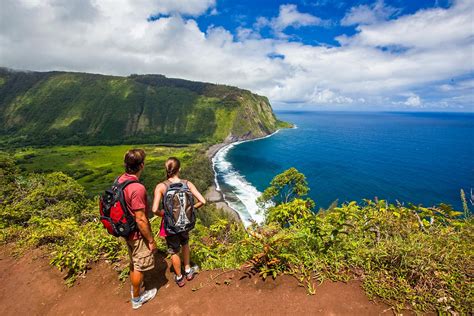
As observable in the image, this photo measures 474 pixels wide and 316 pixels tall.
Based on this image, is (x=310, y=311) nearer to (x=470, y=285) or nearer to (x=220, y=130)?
(x=470, y=285)

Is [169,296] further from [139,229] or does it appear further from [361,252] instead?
[361,252]

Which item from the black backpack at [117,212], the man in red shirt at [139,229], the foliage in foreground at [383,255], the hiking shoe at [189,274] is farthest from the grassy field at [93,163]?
the foliage in foreground at [383,255]

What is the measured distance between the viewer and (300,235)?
543cm

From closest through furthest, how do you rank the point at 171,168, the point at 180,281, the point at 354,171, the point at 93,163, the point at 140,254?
the point at 140,254 < the point at 171,168 < the point at 180,281 < the point at 354,171 < the point at 93,163

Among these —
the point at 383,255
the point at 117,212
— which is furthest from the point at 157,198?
the point at 383,255

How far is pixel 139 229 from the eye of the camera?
15.3ft

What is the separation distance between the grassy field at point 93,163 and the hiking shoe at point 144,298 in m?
71.8

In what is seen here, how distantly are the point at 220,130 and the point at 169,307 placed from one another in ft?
606

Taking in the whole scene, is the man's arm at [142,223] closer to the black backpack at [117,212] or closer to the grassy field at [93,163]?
the black backpack at [117,212]

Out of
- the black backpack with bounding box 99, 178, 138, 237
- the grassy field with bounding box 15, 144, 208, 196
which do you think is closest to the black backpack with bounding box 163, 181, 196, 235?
the black backpack with bounding box 99, 178, 138, 237

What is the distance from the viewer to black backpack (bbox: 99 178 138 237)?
4508 millimetres

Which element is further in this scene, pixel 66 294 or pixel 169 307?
pixel 66 294

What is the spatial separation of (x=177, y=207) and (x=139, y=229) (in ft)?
2.75

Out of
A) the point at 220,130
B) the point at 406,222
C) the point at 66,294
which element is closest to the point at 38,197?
the point at 66,294
